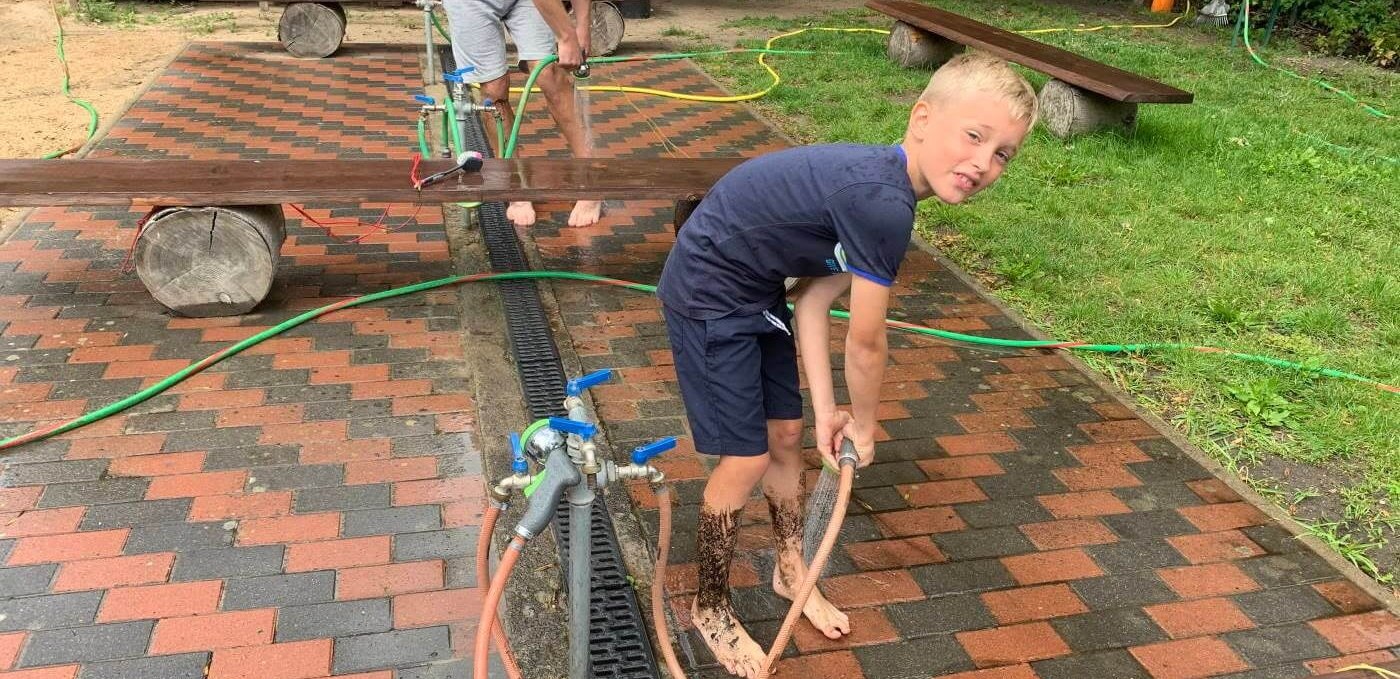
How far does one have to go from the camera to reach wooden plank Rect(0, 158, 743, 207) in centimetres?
374

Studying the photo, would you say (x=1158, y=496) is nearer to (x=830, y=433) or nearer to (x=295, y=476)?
(x=830, y=433)

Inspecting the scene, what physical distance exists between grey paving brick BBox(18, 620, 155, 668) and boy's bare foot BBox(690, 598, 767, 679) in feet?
4.28

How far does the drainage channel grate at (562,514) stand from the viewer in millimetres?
2428

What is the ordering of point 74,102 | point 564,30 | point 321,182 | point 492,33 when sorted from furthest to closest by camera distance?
point 74,102 → point 492,33 → point 564,30 → point 321,182

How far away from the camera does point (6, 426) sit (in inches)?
125

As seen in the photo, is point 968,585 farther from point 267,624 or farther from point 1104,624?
point 267,624

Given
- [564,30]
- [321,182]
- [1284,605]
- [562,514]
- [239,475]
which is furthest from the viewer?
[564,30]

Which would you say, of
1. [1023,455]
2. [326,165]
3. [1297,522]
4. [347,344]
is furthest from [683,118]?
[1297,522]

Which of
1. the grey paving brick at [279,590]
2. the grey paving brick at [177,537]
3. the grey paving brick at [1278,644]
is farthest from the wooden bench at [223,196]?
the grey paving brick at [1278,644]

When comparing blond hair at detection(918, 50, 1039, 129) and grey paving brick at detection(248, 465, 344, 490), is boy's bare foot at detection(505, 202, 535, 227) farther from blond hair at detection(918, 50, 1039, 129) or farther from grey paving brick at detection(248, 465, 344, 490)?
blond hair at detection(918, 50, 1039, 129)

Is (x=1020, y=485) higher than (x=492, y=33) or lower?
lower

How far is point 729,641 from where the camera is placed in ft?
7.96

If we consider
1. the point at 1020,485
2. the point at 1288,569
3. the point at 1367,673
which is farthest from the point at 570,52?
the point at 1367,673

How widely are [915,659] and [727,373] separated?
90 cm
